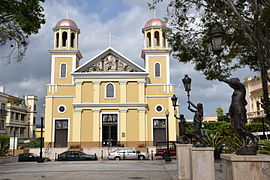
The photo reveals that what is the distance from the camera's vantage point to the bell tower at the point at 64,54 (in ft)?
132

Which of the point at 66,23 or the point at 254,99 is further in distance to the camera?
the point at 254,99

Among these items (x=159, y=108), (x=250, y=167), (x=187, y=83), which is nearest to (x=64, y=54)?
(x=159, y=108)

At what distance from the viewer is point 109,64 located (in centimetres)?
3988

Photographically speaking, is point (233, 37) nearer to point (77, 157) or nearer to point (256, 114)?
point (77, 157)

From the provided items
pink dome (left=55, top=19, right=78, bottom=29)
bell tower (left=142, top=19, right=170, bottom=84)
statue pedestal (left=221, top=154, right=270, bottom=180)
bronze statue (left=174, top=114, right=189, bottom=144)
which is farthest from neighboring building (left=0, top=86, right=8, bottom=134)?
statue pedestal (left=221, top=154, right=270, bottom=180)

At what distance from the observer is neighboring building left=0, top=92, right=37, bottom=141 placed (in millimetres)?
54688

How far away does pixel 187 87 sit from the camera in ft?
36.5

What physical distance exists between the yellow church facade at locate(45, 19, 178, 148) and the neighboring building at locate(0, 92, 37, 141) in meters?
18.8

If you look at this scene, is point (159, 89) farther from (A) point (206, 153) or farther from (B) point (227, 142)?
(A) point (206, 153)

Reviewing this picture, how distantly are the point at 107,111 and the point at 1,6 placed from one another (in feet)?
96.7

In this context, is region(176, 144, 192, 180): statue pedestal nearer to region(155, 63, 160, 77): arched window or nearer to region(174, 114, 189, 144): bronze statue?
region(174, 114, 189, 144): bronze statue

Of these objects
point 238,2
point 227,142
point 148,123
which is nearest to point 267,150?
point 227,142

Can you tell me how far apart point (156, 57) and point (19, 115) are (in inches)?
1379

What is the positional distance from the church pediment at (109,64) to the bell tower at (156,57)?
2.28 metres
